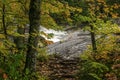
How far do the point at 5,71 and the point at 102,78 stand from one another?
3.19 metres

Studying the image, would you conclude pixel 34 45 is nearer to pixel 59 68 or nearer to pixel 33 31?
pixel 33 31

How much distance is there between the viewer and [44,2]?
10.2 metres

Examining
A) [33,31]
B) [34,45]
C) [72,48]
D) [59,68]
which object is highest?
[33,31]

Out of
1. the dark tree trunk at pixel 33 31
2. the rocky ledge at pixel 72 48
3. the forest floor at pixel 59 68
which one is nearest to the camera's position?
the dark tree trunk at pixel 33 31

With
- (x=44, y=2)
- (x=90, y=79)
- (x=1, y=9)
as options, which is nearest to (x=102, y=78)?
(x=90, y=79)

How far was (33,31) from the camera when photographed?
9008mm

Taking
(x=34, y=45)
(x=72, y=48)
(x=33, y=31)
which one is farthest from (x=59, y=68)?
(x=33, y=31)

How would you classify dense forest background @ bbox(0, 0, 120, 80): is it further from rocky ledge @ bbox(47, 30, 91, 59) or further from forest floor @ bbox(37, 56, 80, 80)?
rocky ledge @ bbox(47, 30, 91, 59)

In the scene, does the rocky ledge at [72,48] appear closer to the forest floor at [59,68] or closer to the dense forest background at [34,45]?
the forest floor at [59,68]

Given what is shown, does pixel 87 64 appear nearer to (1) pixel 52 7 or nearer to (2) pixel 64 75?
(2) pixel 64 75

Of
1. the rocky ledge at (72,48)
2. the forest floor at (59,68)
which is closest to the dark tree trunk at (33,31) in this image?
the forest floor at (59,68)

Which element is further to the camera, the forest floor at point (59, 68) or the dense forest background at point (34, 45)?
the forest floor at point (59, 68)

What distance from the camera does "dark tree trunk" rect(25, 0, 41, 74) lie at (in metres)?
8.94

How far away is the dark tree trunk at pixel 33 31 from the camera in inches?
352
